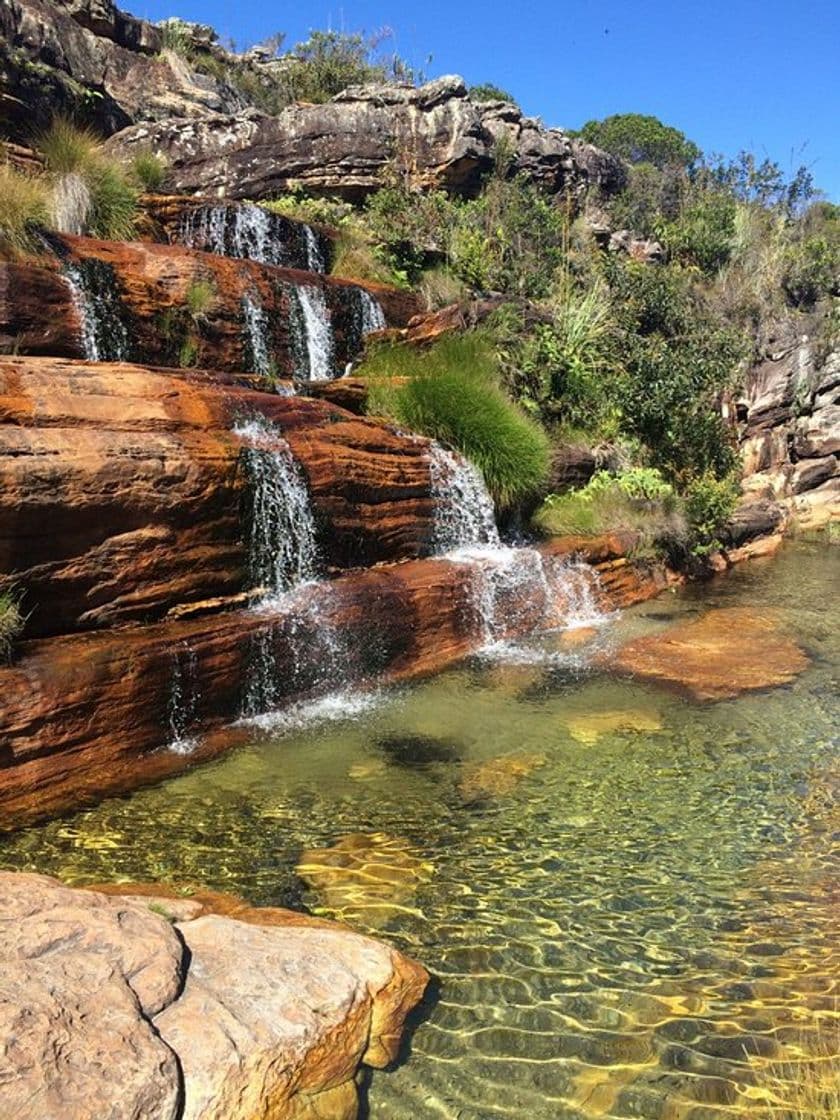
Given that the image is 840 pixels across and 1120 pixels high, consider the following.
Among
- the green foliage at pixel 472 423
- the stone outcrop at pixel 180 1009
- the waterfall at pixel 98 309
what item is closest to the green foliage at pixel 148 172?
the waterfall at pixel 98 309

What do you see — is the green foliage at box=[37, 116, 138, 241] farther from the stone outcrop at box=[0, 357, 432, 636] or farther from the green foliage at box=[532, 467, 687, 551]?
the green foliage at box=[532, 467, 687, 551]

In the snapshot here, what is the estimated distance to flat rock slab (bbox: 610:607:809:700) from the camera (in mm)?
6410

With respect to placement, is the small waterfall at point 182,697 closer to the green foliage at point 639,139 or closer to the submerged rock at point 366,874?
the submerged rock at point 366,874

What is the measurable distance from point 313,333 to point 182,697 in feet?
21.8

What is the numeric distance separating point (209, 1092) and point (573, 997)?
4.50 ft

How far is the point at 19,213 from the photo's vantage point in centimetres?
862

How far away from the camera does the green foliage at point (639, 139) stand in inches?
1288

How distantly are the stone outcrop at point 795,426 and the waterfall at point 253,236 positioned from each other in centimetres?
907

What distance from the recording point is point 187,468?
19.5ft

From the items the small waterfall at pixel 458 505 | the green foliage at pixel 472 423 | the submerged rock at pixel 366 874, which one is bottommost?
the submerged rock at pixel 366 874

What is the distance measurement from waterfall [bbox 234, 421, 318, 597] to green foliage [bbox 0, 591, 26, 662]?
186cm

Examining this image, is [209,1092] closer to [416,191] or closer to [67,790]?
[67,790]

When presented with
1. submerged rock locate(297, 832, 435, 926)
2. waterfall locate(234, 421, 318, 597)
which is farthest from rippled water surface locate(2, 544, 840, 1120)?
waterfall locate(234, 421, 318, 597)

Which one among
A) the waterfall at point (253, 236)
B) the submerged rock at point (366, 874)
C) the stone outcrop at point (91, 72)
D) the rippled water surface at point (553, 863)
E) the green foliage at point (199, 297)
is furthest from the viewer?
the stone outcrop at point (91, 72)
